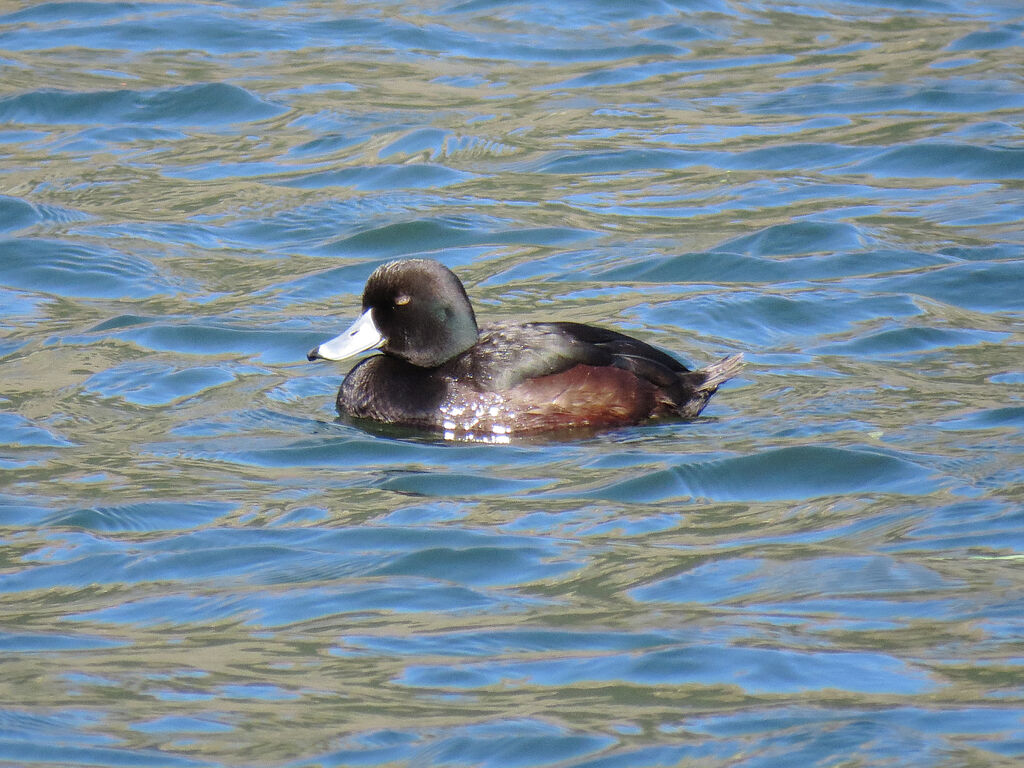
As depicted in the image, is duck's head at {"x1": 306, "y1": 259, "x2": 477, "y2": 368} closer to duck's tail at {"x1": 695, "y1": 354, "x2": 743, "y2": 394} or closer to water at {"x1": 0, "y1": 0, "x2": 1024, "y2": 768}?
water at {"x1": 0, "y1": 0, "x2": 1024, "y2": 768}

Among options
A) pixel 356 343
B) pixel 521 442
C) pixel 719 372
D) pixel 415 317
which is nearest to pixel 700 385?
pixel 719 372

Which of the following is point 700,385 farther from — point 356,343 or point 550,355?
point 356,343

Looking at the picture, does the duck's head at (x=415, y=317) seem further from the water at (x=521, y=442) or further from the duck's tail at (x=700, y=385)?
the duck's tail at (x=700, y=385)

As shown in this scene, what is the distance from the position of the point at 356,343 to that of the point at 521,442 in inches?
35.8

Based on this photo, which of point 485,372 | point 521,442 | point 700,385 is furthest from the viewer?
point 700,385

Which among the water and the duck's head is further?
the duck's head

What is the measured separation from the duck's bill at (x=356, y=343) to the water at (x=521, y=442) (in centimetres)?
30

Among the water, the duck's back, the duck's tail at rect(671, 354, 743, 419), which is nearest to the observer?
the water

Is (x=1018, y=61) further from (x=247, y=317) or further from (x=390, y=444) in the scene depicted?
(x=390, y=444)

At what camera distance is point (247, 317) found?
8828 millimetres

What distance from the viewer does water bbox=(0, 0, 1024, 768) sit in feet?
14.6

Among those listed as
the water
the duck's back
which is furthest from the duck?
the water

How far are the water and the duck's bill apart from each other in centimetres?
30

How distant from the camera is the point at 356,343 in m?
7.34
